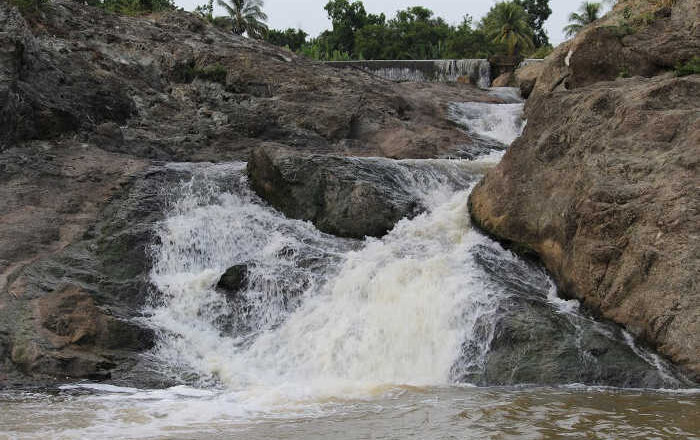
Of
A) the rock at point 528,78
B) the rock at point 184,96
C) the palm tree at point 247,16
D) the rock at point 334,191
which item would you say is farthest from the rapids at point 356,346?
the palm tree at point 247,16

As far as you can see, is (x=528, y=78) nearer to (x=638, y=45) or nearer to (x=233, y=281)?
(x=638, y=45)

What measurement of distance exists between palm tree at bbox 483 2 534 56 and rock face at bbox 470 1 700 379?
1205 inches

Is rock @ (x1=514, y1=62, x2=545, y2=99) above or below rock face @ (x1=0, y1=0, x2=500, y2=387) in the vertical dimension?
above

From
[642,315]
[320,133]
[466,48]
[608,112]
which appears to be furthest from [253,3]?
[642,315]

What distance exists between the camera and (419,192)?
46.6ft

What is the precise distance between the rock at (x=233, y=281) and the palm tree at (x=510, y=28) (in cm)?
3391

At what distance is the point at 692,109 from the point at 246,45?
1495 centimetres

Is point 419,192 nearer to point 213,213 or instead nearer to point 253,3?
point 213,213

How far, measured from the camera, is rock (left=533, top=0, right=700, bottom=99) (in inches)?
703

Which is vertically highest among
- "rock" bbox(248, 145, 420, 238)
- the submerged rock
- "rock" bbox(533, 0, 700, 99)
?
"rock" bbox(533, 0, 700, 99)

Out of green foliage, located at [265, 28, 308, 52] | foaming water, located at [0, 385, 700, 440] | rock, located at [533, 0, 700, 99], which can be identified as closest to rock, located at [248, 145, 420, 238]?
foaming water, located at [0, 385, 700, 440]

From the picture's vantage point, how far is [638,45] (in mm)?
18547

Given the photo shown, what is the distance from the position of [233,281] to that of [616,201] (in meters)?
6.17

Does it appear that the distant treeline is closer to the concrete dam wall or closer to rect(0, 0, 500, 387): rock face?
the concrete dam wall
